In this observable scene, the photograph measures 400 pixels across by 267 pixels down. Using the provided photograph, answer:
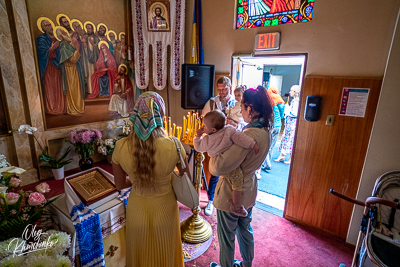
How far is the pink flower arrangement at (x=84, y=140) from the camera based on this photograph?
143 inches

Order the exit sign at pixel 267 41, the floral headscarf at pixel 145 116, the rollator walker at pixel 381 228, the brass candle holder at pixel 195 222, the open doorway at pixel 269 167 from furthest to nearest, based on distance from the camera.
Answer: the open doorway at pixel 269 167 < the exit sign at pixel 267 41 < the brass candle holder at pixel 195 222 < the rollator walker at pixel 381 228 < the floral headscarf at pixel 145 116

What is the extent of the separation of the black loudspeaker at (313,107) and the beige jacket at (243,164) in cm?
134

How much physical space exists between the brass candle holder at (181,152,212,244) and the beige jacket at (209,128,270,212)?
0.83 meters

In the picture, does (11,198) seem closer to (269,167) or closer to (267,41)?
(267,41)

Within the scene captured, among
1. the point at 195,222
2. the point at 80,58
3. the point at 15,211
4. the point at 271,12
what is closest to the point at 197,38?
the point at 271,12

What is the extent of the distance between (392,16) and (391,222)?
1936mm

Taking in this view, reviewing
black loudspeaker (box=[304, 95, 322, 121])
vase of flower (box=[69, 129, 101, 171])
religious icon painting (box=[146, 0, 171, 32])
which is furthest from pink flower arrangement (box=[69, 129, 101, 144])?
black loudspeaker (box=[304, 95, 322, 121])

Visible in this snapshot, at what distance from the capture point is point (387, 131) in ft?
6.80

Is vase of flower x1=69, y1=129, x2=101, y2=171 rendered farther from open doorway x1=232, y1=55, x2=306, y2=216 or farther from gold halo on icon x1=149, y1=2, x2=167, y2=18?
open doorway x1=232, y1=55, x2=306, y2=216

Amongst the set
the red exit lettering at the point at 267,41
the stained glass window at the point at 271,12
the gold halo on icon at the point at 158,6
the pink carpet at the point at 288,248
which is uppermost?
the gold halo on icon at the point at 158,6

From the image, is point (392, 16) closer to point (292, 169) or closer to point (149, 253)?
point (292, 169)

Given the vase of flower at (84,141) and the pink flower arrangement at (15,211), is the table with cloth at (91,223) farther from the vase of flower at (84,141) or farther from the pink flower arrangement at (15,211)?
the vase of flower at (84,141)

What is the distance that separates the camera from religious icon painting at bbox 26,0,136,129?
3297 millimetres

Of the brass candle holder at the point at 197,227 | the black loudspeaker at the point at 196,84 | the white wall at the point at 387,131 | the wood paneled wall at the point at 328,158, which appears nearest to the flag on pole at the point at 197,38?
the black loudspeaker at the point at 196,84
